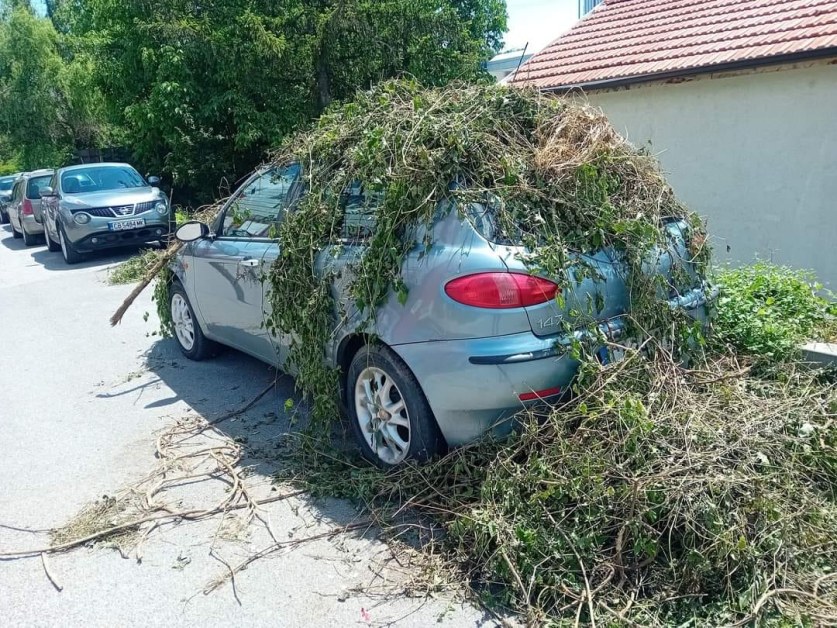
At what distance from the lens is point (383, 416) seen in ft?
13.0

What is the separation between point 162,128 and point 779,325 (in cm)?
1447

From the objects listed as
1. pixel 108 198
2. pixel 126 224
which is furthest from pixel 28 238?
pixel 126 224

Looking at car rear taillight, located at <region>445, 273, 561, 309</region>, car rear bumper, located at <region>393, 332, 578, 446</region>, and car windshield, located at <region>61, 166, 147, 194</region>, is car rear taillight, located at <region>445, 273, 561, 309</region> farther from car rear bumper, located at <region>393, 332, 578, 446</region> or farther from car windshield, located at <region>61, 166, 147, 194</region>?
car windshield, located at <region>61, 166, 147, 194</region>

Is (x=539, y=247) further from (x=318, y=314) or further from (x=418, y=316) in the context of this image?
(x=318, y=314)

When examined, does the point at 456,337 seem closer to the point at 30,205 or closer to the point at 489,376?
the point at 489,376

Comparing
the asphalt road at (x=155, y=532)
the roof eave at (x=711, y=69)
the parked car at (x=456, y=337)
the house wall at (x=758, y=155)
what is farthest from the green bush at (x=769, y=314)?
the asphalt road at (x=155, y=532)

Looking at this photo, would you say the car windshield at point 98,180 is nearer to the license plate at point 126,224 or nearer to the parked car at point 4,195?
the license plate at point 126,224

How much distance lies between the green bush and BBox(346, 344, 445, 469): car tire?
1.98 m

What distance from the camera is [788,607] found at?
2738 millimetres

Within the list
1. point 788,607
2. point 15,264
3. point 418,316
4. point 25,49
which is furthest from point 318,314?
point 25,49

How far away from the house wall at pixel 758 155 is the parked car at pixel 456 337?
13.8 ft

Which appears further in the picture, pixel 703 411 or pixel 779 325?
pixel 779 325

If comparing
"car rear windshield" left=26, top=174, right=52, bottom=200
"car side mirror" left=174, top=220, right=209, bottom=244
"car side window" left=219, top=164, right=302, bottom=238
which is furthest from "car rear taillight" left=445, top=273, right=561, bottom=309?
"car rear windshield" left=26, top=174, right=52, bottom=200

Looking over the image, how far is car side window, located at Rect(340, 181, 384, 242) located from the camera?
4.04 m
